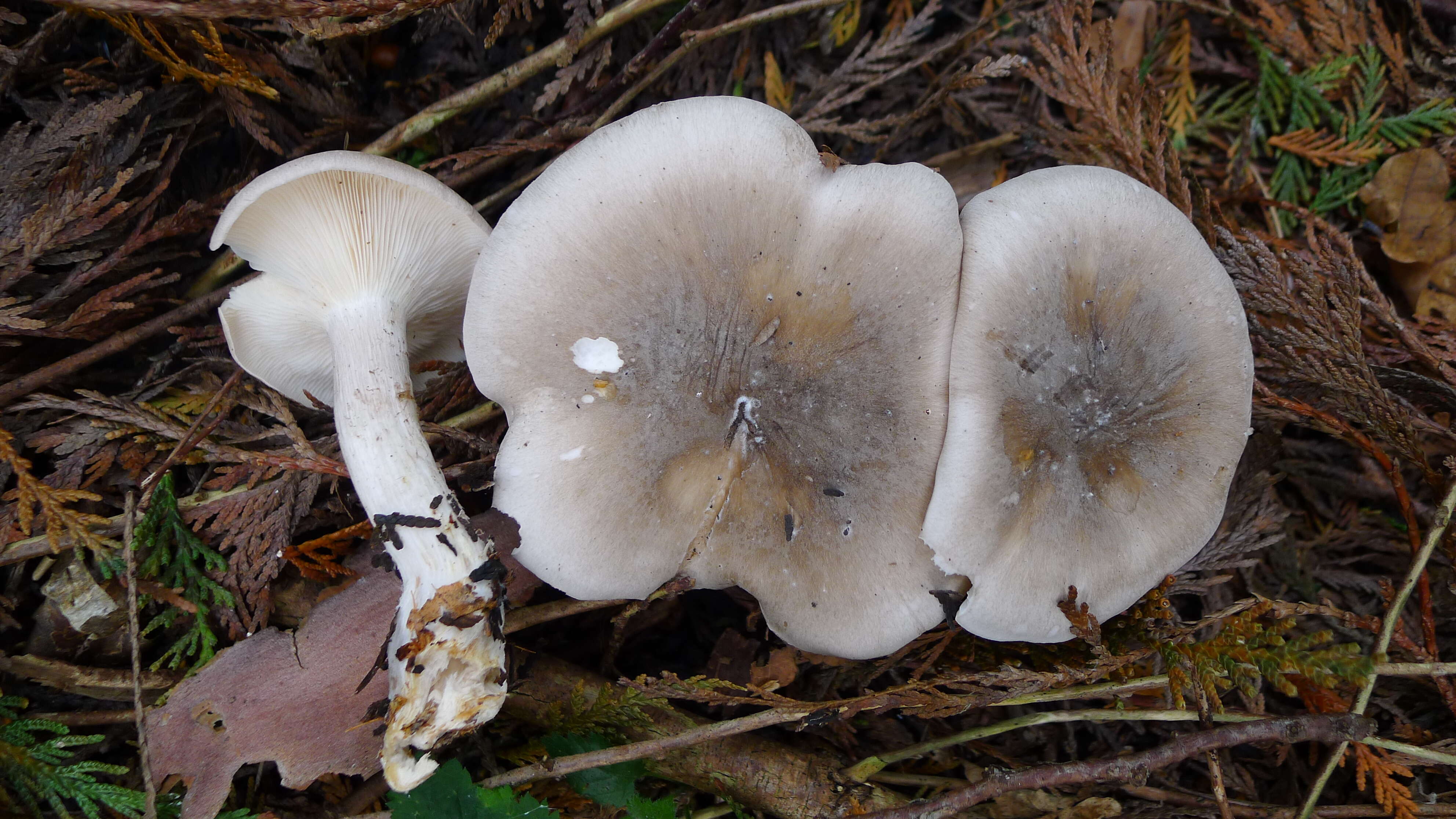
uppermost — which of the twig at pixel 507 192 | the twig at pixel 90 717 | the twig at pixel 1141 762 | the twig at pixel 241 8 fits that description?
the twig at pixel 241 8

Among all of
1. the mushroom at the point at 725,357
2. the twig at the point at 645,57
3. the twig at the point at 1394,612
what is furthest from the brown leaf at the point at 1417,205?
the twig at the point at 645,57

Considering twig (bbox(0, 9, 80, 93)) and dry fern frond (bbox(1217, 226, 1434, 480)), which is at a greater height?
twig (bbox(0, 9, 80, 93))

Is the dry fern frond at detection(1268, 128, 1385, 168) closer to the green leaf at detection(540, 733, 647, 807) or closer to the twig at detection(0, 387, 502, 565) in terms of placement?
the twig at detection(0, 387, 502, 565)

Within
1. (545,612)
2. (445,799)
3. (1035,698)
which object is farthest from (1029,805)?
(445,799)

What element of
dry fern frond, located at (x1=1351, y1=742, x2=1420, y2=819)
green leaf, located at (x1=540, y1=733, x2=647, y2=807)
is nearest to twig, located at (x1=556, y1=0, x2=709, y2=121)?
green leaf, located at (x1=540, y1=733, x2=647, y2=807)

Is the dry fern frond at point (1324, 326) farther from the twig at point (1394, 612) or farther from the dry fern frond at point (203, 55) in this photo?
the dry fern frond at point (203, 55)

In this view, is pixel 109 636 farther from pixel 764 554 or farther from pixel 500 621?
pixel 764 554
